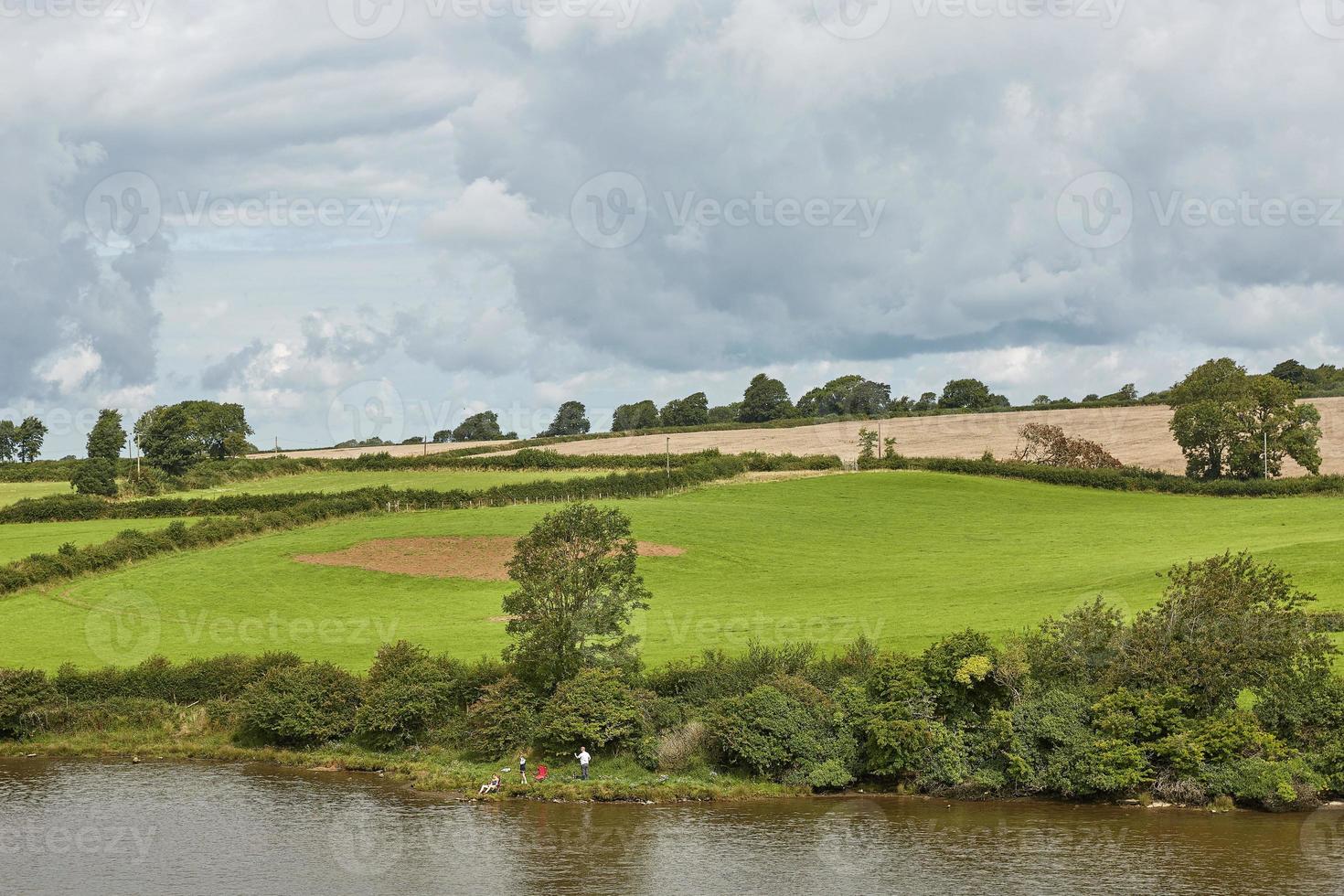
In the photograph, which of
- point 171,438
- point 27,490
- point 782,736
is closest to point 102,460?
point 27,490

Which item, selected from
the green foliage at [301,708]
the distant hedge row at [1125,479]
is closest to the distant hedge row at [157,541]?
the green foliage at [301,708]

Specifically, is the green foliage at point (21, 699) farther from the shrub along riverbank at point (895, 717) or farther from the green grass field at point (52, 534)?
the green grass field at point (52, 534)

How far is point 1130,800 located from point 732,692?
16559 mm

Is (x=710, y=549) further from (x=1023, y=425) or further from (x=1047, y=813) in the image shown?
(x=1023, y=425)

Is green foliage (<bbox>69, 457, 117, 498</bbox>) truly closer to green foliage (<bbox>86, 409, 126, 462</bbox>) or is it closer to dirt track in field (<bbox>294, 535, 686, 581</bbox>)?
green foliage (<bbox>86, 409, 126, 462</bbox>)

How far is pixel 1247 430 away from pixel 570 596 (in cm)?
9312

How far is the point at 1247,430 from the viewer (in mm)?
124062

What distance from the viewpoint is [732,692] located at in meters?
53.9

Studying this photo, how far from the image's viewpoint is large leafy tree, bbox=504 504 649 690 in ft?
178

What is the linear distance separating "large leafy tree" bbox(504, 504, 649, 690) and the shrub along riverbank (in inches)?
39.2

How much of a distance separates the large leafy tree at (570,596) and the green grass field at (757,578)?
7.31 metres

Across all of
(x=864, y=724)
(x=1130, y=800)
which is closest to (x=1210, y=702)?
(x=1130, y=800)

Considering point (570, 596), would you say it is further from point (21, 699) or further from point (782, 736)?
point (21, 699)

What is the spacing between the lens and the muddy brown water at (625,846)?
3816 centimetres
